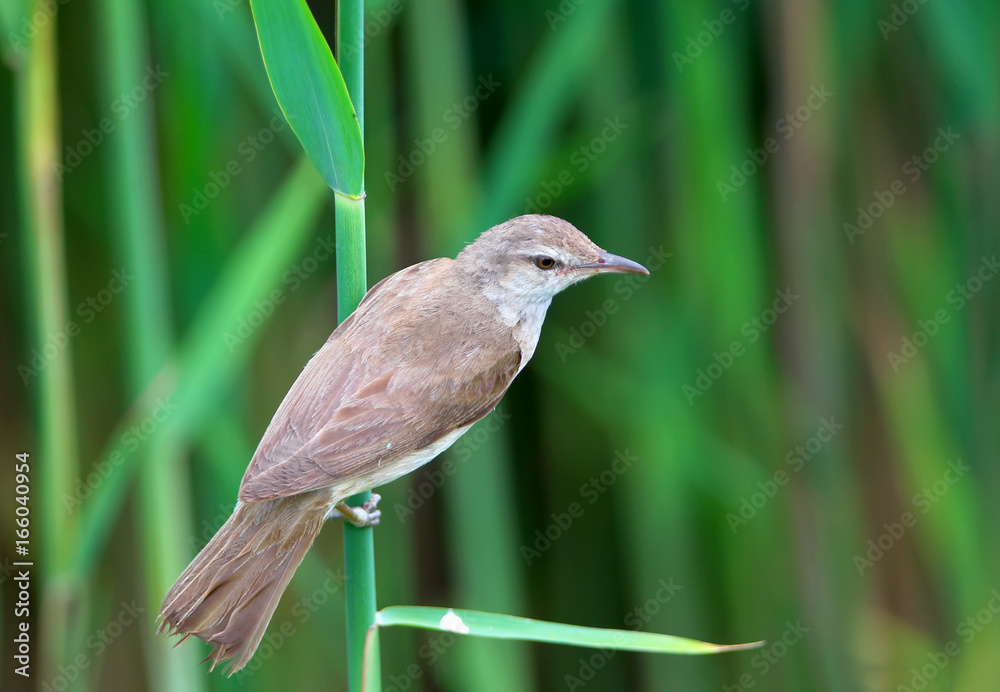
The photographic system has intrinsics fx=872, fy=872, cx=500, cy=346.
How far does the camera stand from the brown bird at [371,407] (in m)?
1.39

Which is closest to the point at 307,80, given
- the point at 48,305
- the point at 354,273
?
the point at 354,273

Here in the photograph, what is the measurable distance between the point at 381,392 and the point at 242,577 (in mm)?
382

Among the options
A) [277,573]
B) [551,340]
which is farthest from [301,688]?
[551,340]

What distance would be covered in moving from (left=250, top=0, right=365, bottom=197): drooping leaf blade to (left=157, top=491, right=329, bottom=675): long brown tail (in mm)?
640

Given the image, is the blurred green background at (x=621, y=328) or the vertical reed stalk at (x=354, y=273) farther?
the blurred green background at (x=621, y=328)

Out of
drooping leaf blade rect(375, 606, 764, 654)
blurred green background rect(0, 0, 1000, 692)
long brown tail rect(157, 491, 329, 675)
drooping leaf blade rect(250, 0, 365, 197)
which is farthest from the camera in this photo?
blurred green background rect(0, 0, 1000, 692)

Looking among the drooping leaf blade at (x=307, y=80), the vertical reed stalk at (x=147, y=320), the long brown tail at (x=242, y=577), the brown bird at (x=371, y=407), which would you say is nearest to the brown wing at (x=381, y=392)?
the brown bird at (x=371, y=407)

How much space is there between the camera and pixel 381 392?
4.78 ft

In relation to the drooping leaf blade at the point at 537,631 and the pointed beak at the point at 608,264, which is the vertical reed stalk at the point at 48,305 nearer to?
the drooping leaf blade at the point at 537,631

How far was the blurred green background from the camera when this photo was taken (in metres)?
2.09

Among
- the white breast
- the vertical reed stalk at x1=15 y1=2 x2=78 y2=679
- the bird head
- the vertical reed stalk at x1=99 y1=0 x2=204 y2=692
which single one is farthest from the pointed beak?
the vertical reed stalk at x1=15 y1=2 x2=78 y2=679

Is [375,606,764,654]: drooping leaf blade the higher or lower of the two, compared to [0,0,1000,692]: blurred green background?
lower

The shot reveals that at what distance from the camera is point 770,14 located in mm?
2256

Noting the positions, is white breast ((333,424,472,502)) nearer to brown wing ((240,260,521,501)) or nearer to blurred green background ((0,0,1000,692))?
brown wing ((240,260,521,501))
